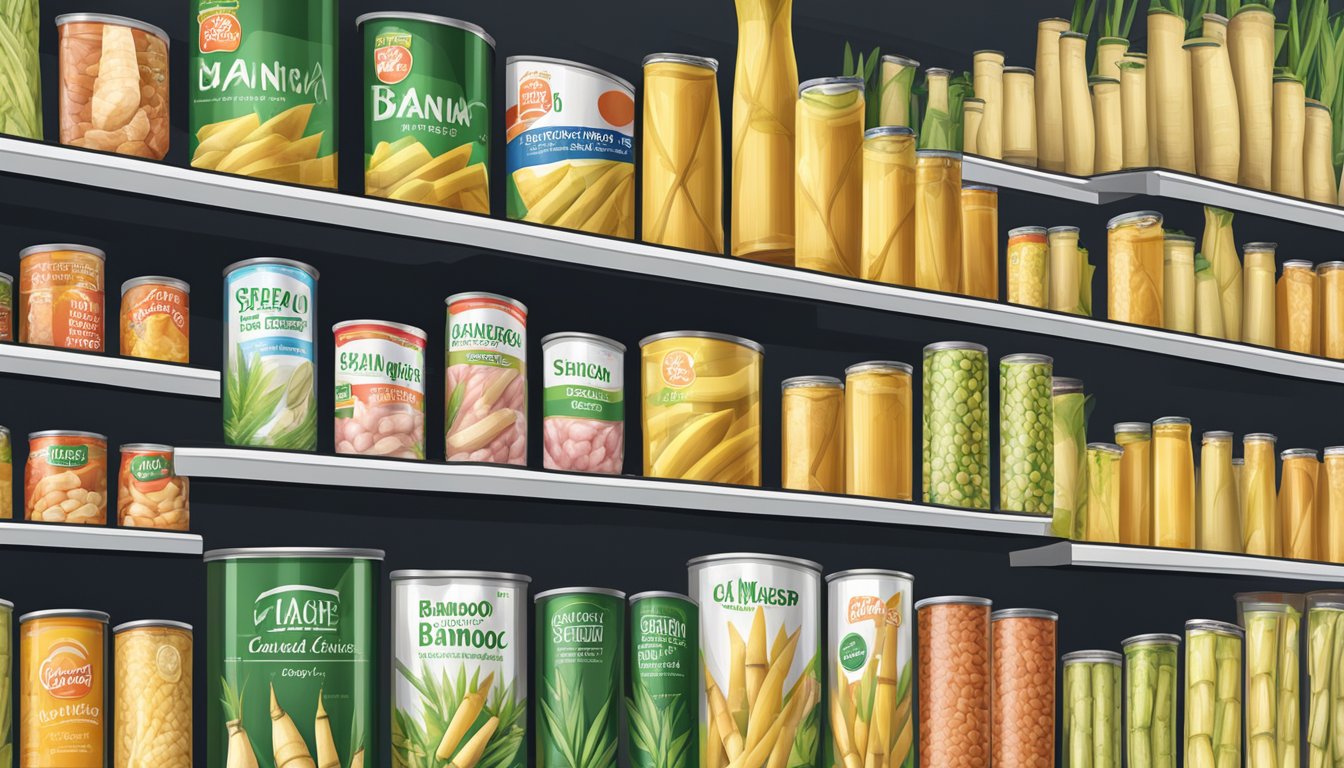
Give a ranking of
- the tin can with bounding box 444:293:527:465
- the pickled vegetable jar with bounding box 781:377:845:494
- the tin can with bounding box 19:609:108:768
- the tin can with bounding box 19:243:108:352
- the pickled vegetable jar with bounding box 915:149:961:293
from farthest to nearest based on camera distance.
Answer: the pickled vegetable jar with bounding box 915:149:961:293
the pickled vegetable jar with bounding box 781:377:845:494
the tin can with bounding box 444:293:527:465
the tin can with bounding box 19:243:108:352
the tin can with bounding box 19:609:108:768

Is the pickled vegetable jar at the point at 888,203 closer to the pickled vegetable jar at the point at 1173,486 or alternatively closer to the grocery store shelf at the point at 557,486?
the grocery store shelf at the point at 557,486

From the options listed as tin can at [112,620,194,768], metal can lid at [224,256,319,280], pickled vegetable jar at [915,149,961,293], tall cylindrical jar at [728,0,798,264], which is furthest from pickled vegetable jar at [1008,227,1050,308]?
tin can at [112,620,194,768]

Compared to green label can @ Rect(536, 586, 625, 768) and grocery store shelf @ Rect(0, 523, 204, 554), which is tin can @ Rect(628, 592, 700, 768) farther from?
grocery store shelf @ Rect(0, 523, 204, 554)

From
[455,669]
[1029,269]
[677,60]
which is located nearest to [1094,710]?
[1029,269]

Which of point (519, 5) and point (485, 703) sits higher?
point (519, 5)

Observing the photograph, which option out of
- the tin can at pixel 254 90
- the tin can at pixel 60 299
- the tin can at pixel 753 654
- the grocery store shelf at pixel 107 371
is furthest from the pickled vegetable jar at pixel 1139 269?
the tin can at pixel 60 299

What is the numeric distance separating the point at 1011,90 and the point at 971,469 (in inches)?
27.4

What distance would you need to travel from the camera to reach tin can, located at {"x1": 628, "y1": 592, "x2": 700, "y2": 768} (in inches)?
66.8

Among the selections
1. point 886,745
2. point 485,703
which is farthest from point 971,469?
point 485,703

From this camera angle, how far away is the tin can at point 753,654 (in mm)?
1724

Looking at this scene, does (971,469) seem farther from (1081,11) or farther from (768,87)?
(1081,11)

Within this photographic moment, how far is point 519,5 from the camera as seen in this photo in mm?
2133

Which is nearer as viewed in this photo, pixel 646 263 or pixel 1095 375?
pixel 646 263

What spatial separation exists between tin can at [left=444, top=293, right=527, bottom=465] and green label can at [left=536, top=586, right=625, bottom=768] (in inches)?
7.8
